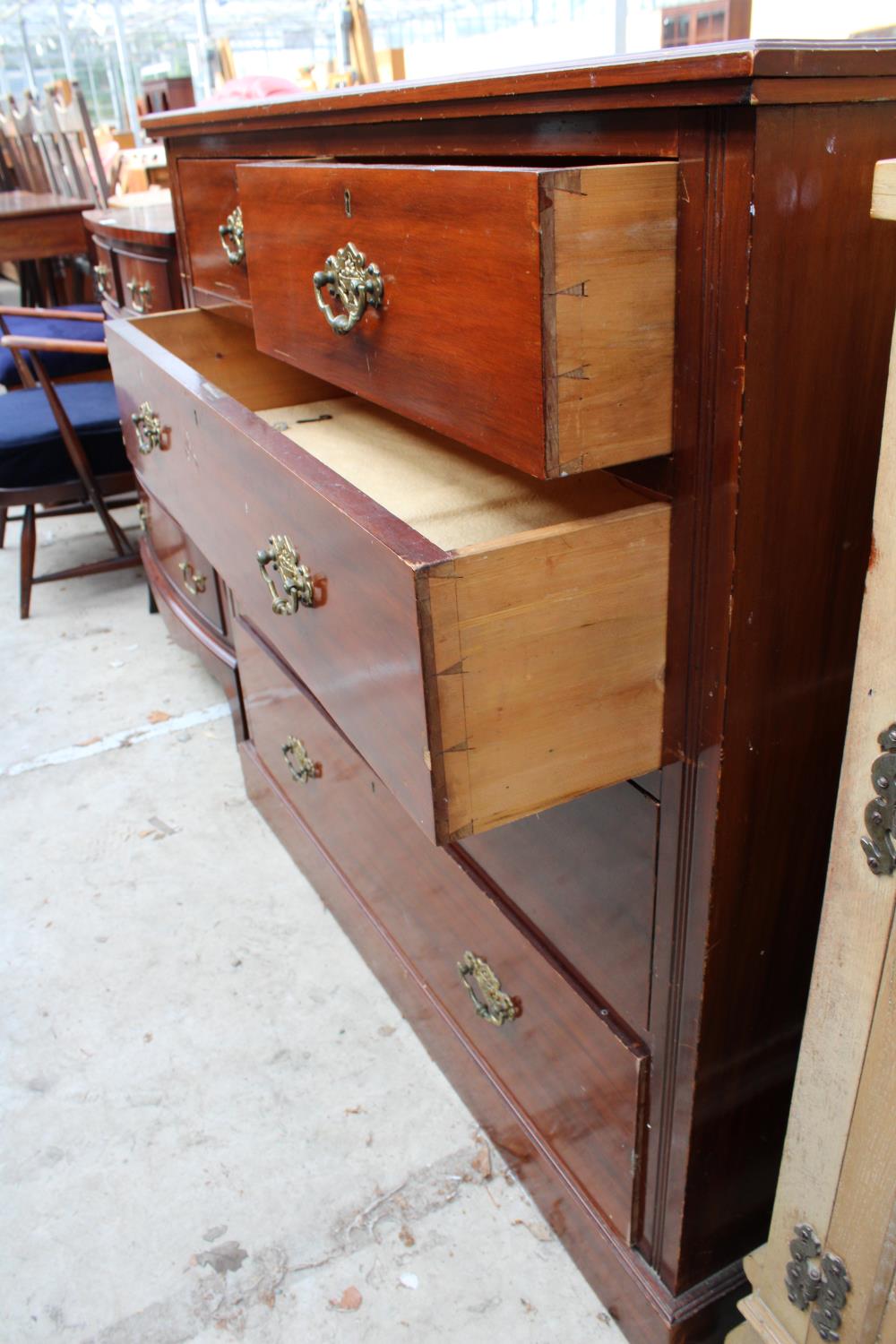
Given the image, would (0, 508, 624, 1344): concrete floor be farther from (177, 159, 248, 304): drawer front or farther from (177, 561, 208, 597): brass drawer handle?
(177, 159, 248, 304): drawer front

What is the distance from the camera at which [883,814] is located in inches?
24.7

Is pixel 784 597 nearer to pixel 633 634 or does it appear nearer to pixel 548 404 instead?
pixel 633 634

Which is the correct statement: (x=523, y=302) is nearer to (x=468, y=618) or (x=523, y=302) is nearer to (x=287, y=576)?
(x=468, y=618)

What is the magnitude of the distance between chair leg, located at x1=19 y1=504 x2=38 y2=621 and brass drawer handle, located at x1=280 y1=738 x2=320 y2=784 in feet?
4.58

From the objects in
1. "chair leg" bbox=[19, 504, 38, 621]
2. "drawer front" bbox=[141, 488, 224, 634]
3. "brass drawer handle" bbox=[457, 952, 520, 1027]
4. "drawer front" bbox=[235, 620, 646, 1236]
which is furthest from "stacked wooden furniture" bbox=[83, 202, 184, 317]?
"brass drawer handle" bbox=[457, 952, 520, 1027]

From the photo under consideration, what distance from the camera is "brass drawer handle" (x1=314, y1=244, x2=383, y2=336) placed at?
30.4 inches

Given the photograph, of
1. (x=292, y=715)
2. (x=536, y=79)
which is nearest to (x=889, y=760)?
(x=536, y=79)

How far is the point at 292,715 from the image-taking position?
5.03 ft

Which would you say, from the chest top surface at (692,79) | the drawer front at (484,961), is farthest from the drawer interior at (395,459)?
the drawer front at (484,961)

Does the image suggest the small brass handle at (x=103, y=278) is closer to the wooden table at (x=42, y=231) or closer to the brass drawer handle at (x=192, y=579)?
the brass drawer handle at (x=192, y=579)

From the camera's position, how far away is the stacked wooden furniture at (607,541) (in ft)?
1.93

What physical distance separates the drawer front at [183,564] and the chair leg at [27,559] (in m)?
0.40

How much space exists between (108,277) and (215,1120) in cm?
181

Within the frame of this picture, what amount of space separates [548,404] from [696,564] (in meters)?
0.16
